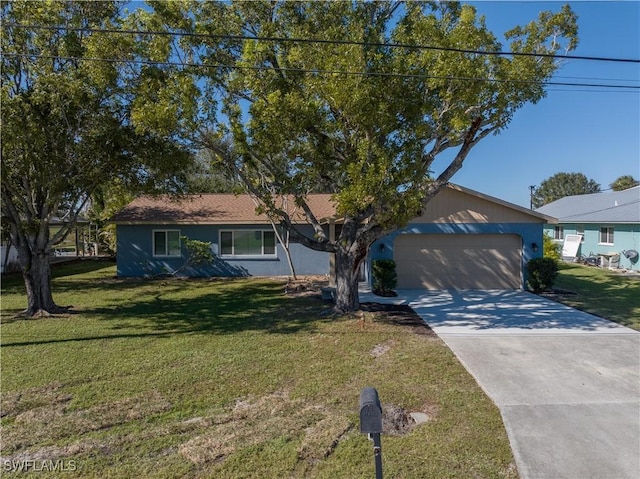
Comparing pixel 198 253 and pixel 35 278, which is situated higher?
pixel 198 253

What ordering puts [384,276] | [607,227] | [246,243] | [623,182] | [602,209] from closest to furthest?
[384,276]
[246,243]
[607,227]
[602,209]
[623,182]

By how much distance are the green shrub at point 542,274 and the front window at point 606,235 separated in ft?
35.8

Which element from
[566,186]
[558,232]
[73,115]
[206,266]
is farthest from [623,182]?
[73,115]

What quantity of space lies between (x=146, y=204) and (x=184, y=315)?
11.0 m

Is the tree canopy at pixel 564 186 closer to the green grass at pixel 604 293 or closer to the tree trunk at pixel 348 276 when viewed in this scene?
the green grass at pixel 604 293

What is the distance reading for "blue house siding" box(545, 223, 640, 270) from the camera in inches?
767

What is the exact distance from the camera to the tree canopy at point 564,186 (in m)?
67.2

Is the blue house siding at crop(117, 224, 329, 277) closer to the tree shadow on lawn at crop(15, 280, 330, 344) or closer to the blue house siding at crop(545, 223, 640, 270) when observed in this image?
the tree shadow on lawn at crop(15, 280, 330, 344)

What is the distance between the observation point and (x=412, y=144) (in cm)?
852

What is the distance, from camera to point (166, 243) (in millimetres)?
18156

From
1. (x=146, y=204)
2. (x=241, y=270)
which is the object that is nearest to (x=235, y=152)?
(x=241, y=270)

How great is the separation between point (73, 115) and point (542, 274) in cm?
1337

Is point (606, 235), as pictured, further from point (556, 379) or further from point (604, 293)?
point (556, 379)
